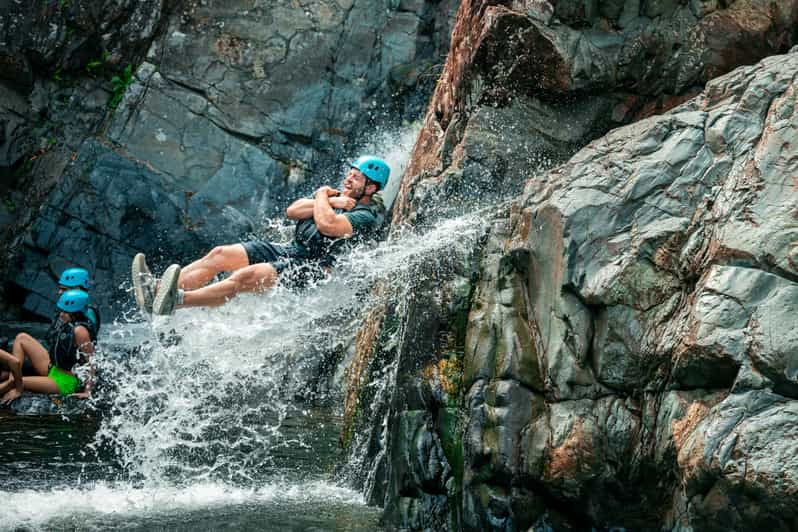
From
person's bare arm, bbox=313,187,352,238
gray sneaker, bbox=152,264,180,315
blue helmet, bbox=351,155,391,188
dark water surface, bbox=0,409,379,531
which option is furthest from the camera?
blue helmet, bbox=351,155,391,188

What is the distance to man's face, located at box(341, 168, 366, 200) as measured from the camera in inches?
333

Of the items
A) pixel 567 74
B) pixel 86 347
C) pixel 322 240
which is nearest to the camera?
pixel 567 74

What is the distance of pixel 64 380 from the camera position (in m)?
11.3

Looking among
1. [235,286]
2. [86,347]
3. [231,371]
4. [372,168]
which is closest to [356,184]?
[372,168]

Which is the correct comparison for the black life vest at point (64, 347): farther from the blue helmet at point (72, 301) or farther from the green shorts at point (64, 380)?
the blue helmet at point (72, 301)

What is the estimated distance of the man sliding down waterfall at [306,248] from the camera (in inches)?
322

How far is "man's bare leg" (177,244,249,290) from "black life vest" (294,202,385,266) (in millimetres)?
537

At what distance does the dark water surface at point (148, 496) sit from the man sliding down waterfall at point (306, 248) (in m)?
1.61

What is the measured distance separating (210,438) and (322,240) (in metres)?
2.55

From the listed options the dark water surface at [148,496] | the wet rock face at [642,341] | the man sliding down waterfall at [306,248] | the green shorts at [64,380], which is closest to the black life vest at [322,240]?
the man sliding down waterfall at [306,248]

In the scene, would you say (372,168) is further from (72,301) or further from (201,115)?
(201,115)

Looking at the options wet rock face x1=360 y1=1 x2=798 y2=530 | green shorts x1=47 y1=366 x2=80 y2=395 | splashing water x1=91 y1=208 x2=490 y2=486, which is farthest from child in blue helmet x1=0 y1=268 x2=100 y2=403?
wet rock face x1=360 y1=1 x2=798 y2=530

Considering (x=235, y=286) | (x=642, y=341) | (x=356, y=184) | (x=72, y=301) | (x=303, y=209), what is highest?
(x=356, y=184)

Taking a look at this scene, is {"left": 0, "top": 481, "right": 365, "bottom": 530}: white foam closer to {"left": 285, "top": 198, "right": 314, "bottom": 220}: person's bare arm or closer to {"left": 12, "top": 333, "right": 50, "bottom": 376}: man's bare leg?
{"left": 285, "top": 198, "right": 314, "bottom": 220}: person's bare arm
